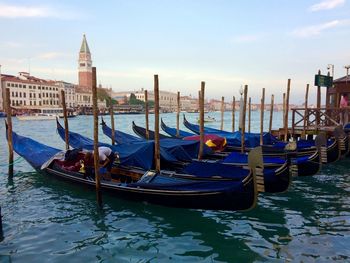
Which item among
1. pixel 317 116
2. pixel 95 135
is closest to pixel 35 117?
pixel 317 116

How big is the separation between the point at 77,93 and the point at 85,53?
2139cm

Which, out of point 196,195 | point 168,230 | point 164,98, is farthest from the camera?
point 164,98

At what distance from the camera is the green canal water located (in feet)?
14.9

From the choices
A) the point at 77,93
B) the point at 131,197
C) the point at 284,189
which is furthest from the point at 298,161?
the point at 77,93

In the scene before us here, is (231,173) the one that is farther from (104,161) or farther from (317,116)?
(317,116)

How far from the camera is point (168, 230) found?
5.38 meters

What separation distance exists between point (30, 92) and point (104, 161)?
6310 centimetres

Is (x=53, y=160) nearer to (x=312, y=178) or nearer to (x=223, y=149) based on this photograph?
(x=223, y=149)

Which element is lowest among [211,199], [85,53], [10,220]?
[10,220]

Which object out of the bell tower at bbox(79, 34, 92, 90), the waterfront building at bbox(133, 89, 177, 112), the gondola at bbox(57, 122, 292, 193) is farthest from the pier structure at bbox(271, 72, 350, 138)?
the waterfront building at bbox(133, 89, 177, 112)

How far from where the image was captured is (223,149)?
11.0 m

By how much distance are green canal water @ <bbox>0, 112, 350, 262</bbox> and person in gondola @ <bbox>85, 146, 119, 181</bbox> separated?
18.3 inches

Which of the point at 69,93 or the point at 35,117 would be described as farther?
the point at 69,93

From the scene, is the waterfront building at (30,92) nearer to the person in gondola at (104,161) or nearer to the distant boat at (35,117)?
the distant boat at (35,117)
